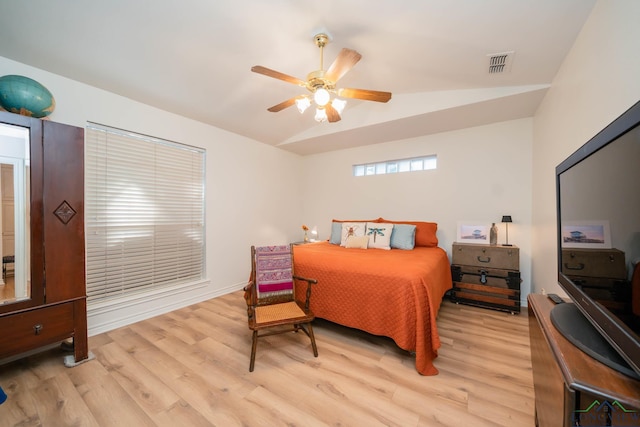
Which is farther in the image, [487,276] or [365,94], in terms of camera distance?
[487,276]

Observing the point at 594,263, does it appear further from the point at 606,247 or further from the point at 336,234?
the point at 336,234

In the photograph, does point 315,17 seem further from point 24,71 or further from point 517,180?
point 517,180

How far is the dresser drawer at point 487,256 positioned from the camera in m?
2.80

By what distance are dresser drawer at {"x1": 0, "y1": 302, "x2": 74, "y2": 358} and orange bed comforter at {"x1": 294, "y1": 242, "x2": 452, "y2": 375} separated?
191cm

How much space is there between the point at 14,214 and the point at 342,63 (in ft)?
8.56

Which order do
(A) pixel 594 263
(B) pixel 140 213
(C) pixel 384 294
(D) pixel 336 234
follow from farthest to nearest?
(D) pixel 336 234 < (B) pixel 140 213 < (C) pixel 384 294 < (A) pixel 594 263

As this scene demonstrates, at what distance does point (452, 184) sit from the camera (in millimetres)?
3514

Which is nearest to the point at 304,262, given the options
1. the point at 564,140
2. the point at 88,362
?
the point at 88,362

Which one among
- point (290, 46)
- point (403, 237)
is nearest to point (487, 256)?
point (403, 237)

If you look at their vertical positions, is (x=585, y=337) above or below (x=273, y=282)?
above

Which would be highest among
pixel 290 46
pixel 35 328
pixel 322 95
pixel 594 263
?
pixel 290 46

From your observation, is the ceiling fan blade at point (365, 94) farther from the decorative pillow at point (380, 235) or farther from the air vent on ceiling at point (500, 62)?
the decorative pillow at point (380, 235)

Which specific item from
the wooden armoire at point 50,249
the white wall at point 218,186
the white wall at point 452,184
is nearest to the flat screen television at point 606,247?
the white wall at point 452,184

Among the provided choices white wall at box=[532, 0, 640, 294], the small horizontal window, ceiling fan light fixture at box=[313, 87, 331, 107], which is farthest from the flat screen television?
the small horizontal window
